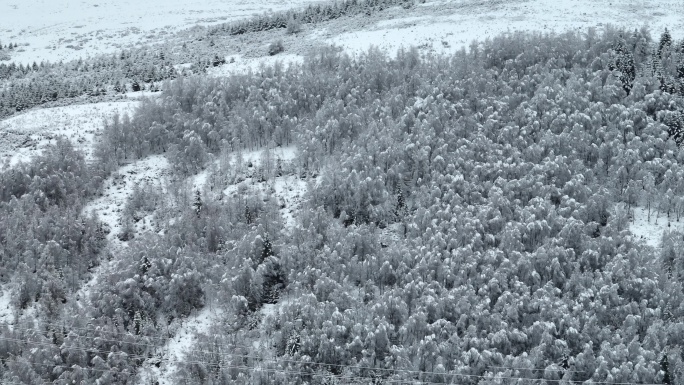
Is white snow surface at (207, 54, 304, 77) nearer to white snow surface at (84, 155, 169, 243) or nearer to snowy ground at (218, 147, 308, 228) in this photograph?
white snow surface at (84, 155, 169, 243)

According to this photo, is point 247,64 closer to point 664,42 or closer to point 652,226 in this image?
point 664,42

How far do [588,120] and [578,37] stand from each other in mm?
8092

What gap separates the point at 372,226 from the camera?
25047 mm

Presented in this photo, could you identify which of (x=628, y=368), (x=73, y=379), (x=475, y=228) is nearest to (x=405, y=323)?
(x=475, y=228)

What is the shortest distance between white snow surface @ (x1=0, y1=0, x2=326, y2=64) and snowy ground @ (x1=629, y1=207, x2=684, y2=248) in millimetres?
38344

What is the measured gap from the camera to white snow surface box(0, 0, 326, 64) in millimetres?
50500

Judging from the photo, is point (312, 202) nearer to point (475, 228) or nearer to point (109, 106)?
point (475, 228)

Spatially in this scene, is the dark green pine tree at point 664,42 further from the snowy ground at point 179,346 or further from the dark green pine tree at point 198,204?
the snowy ground at point 179,346

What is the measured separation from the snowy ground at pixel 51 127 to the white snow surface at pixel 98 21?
14.1 m

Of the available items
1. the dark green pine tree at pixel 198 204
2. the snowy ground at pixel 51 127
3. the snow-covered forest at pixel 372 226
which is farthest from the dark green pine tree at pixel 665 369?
the snowy ground at pixel 51 127

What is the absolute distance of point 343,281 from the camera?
22750mm

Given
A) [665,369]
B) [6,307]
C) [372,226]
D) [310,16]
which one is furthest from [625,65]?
[6,307]

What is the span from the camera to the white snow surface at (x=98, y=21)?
166ft

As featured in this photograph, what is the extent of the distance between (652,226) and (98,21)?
48465 millimetres
